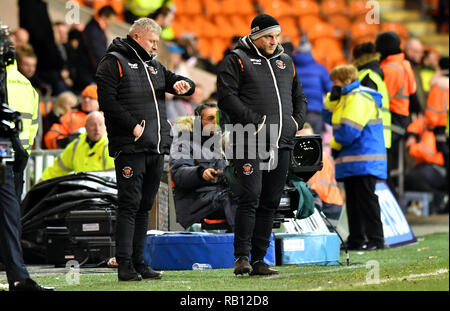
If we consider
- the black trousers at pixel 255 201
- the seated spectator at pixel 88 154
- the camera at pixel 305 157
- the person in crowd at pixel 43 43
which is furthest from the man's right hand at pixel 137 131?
the person in crowd at pixel 43 43

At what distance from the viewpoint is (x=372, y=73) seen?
1160 cm

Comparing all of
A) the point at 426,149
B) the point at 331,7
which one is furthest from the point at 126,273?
the point at 331,7

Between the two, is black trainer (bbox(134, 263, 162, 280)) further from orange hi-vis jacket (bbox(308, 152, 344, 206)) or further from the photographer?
orange hi-vis jacket (bbox(308, 152, 344, 206))

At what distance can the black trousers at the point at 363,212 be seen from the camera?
36.6ft

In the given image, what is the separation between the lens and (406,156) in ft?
53.2

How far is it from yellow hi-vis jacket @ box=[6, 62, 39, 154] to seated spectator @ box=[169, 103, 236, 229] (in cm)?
213

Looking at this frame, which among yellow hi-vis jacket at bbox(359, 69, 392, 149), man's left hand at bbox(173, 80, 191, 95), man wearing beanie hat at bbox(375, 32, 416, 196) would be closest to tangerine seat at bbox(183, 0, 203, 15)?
man wearing beanie hat at bbox(375, 32, 416, 196)

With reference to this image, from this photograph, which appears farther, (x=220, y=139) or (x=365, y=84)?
(x=365, y=84)

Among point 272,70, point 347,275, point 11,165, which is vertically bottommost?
point 347,275

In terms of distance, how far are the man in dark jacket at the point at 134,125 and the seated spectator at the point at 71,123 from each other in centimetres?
432

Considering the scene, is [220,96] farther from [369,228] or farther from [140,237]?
[369,228]

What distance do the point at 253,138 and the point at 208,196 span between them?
1.82 metres
